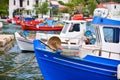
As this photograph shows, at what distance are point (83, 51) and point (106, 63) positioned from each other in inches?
67.8

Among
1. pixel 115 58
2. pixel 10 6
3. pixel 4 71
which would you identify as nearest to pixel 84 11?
pixel 10 6

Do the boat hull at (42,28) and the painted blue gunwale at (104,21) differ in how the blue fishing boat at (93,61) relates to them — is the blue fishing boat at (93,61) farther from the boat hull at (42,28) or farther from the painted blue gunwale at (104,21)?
the boat hull at (42,28)

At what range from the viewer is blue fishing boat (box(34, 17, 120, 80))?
13.9m

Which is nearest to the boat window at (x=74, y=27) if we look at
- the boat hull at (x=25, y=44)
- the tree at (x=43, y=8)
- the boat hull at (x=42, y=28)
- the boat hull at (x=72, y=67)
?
the boat hull at (x=25, y=44)

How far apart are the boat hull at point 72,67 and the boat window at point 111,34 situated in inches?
48.7

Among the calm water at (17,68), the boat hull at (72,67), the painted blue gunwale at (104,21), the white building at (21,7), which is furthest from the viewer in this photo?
the white building at (21,7)

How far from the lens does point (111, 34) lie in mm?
14844

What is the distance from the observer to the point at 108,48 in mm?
14867

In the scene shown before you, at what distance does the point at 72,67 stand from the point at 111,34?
204 cm

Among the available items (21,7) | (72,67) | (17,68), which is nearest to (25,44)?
(17,68)

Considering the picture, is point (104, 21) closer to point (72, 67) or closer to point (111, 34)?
point (111, 34)

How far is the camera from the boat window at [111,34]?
48.7ft

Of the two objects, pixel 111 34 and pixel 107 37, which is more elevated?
pixel 111 34

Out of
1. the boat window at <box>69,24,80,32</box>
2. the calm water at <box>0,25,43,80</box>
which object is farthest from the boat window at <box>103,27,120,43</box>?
the boat window at <box>69,24,80,32</box>
